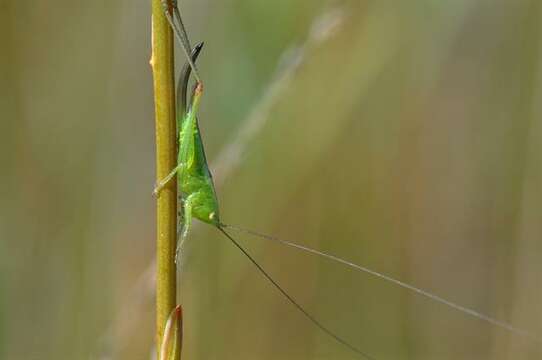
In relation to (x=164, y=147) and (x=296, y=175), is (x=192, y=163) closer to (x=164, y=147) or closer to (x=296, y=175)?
(x=164, y=147)

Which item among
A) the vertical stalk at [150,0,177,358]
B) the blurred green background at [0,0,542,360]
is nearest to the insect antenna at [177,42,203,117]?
the vertical stalk at [150,0,177,358]

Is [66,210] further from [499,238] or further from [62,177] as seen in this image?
[499,238]

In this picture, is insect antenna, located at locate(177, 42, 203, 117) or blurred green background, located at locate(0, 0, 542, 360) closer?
insect antenna, located at locate(177, 42, 203, 117)

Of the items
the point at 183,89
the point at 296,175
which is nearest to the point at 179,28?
the point at 183,89

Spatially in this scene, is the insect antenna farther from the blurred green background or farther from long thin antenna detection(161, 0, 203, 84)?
the blurred green background

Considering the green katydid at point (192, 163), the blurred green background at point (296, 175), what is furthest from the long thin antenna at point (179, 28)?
the blurred green background at point (296, 175)

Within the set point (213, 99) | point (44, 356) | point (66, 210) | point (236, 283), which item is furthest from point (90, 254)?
point (213, 99)
